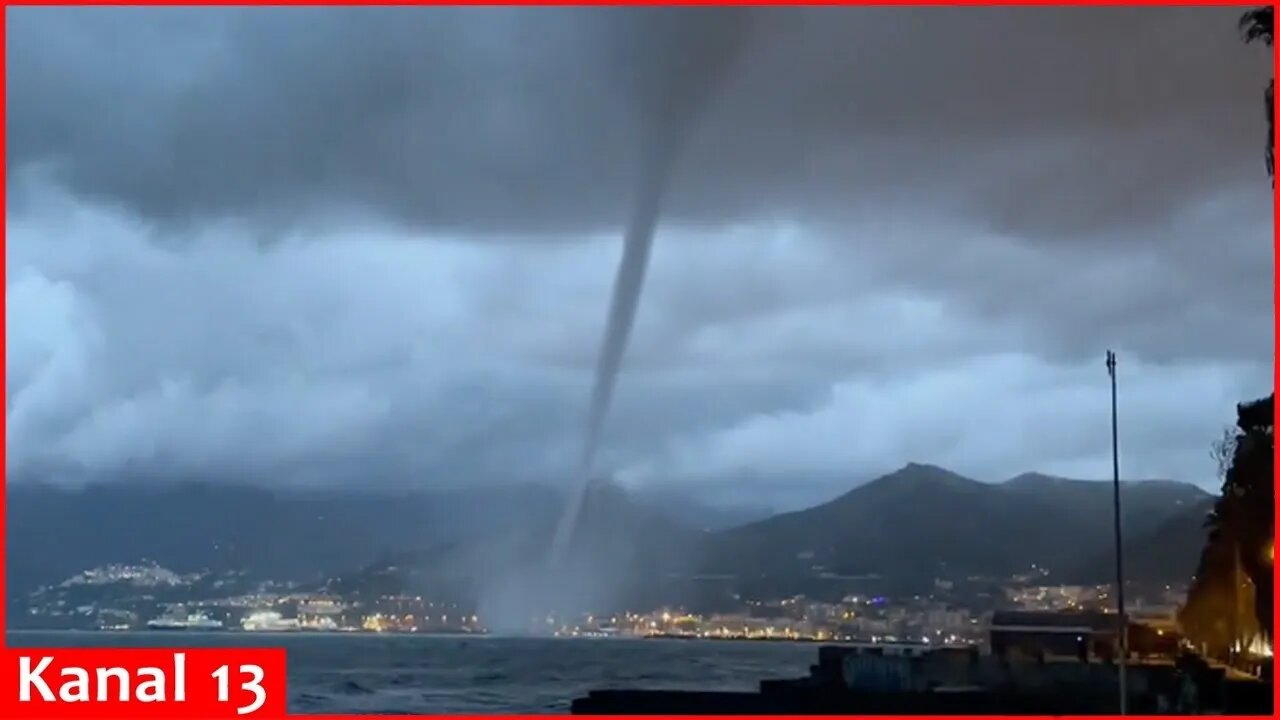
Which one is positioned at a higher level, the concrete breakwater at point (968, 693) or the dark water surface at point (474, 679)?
the concrete breakwater at point (968, 693)

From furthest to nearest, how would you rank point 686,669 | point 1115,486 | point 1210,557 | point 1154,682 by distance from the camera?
point 686,669 < point 1210,557 < point 1154,682 < point 1115,486

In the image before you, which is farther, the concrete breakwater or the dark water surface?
the dark water surface

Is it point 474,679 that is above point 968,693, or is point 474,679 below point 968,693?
below

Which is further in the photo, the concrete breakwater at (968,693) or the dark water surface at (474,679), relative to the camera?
the dark water surface at (474,679)

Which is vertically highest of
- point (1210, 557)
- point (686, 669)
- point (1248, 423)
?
point (1248, 423)

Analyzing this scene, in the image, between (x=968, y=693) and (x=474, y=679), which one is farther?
(x=474, y=679)

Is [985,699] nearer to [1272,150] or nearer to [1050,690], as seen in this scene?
[1050,690]

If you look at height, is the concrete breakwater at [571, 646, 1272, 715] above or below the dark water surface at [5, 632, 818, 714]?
above

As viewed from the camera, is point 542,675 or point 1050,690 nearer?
point 1050,690

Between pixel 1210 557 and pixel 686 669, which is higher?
pixel 1210 557

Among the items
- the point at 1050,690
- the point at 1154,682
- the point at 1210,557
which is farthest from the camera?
the point at 1210,557

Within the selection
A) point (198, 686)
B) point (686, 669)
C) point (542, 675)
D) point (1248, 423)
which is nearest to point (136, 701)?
point (198, 686)
